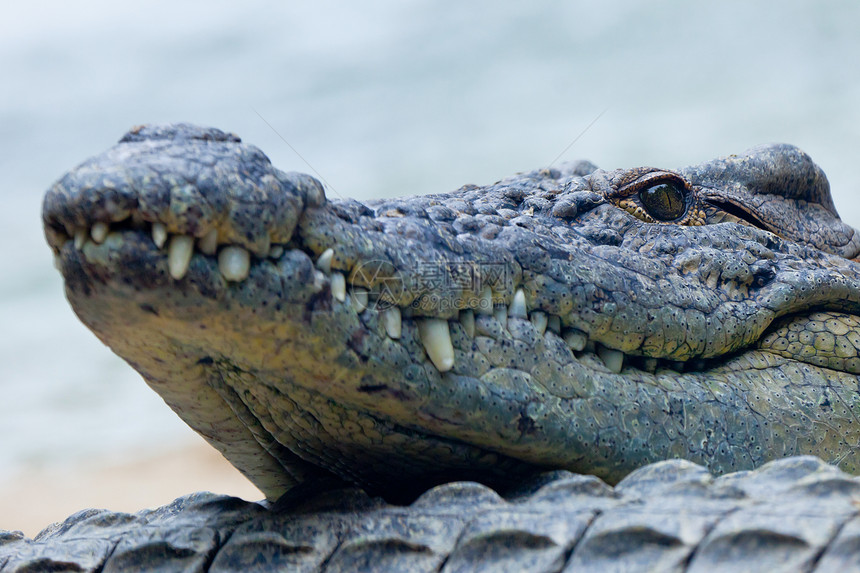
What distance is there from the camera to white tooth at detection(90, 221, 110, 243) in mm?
1442

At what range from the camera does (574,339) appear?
2.08 m

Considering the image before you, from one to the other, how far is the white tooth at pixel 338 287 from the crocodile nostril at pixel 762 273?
146 cm

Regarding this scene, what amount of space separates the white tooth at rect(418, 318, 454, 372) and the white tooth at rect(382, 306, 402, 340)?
0.06 metres

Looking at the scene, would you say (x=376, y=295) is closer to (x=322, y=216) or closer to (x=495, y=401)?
(x=322, y=216)

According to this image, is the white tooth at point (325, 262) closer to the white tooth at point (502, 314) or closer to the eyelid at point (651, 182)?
the white tooth at point (502, 314)

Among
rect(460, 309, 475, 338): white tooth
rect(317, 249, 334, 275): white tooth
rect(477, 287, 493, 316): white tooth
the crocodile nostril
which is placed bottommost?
rect(460, 309, 475, 338): white tooth

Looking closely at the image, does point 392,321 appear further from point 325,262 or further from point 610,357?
point 610,357

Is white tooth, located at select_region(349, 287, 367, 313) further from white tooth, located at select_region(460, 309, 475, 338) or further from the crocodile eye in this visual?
the crocodile eye

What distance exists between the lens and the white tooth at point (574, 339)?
2074 mm

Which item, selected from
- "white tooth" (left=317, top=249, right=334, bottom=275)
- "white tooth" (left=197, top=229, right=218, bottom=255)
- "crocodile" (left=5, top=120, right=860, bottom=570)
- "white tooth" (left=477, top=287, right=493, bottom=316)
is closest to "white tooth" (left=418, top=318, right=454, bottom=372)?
"crocodile" (left=5, top=120, right=860, bottom=570)

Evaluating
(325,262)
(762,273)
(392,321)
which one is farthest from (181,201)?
(762,273)

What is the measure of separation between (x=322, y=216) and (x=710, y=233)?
1.49m

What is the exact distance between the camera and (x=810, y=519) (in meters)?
1.35

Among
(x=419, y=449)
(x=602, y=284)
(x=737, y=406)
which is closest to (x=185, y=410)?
(x=419, y=449)
